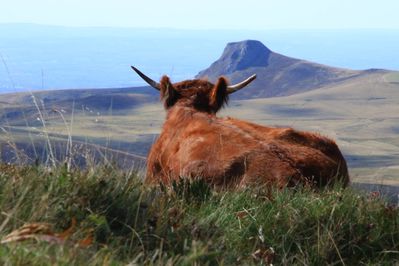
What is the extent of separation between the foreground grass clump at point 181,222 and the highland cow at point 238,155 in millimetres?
855

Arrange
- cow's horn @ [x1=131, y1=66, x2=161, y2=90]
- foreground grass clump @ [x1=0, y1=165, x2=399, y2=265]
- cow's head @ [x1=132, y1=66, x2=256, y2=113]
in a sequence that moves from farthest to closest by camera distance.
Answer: cow's horn @ [x1=131, y1=66, x2=161, y2=90]
cow's head @ [x1=132, y1=66, x2=256, y2=113]
foreground grass clump @ [x1=0, y1=165, x2=399, y2=265]

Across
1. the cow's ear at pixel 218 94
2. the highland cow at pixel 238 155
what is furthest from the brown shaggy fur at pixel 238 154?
the cow's ear at pixel 218 94

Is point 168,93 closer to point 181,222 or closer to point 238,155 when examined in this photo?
point 238,155

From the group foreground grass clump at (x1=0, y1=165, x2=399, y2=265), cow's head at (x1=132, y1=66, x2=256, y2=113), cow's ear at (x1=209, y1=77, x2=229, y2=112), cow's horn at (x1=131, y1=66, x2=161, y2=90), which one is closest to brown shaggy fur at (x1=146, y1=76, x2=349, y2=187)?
cow's head at (x1=132, y1=66, x2=256, y2=113)

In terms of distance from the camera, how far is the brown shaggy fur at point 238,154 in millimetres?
7305

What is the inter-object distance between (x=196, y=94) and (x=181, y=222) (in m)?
5.74

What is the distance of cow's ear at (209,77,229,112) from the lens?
10.5 m

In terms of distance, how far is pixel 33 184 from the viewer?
4.59 metres

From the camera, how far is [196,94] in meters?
10.5

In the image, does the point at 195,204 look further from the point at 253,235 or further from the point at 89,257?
the point at 89,257

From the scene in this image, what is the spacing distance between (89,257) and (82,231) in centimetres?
52

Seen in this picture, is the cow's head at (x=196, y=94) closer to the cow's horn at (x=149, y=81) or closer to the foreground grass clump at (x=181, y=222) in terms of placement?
the cow's horn at (x=149, y=81)

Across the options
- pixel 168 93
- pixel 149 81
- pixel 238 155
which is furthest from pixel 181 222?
pixel 149 81

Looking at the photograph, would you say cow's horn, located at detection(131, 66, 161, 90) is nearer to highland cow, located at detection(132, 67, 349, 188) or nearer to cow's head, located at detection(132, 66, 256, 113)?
cow's head, located at detection(132, 66, 256, 113)
